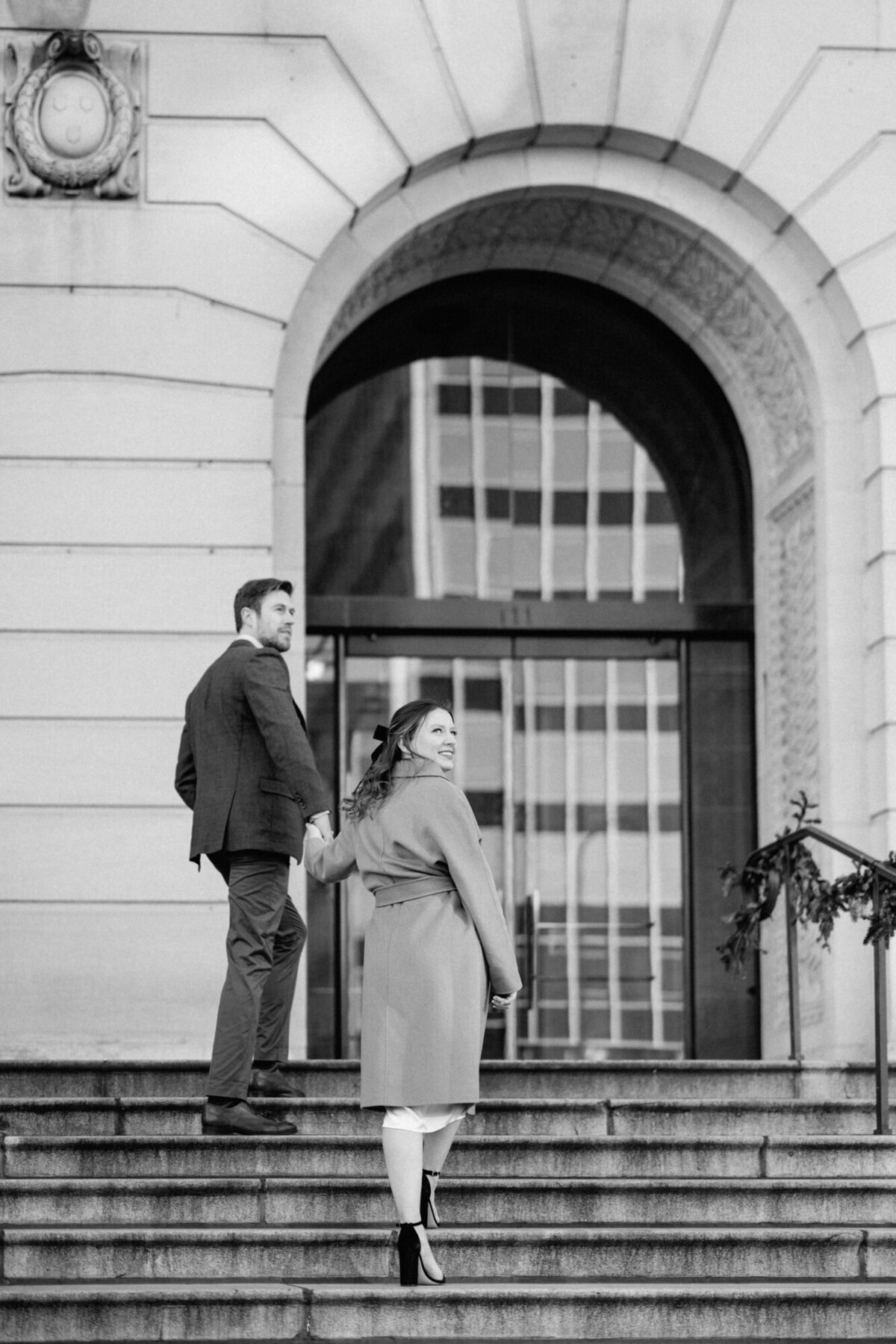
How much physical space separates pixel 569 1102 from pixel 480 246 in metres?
6.29

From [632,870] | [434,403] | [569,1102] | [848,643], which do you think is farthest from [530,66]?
[569,1102]

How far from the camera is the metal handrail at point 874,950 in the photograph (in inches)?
348

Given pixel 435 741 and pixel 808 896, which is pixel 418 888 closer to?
pixel 435 741

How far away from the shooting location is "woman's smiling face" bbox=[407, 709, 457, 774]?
734 cm

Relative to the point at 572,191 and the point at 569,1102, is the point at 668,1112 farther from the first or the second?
the point at 572,191

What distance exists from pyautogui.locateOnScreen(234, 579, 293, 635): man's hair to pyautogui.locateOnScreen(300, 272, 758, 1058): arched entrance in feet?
13.8

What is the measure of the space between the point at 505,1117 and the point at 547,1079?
87 cm

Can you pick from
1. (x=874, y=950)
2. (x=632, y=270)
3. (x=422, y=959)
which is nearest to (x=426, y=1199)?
(x=422, y=959)

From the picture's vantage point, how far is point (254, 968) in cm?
851

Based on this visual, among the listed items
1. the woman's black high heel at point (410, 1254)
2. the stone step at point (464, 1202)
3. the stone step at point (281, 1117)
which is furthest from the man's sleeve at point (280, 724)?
the woman's black high heel at point (410, 1254)

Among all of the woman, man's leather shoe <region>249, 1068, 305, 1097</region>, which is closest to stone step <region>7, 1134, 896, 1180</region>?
man's leather shoe <region>249, 1068, 305, 1097</region>

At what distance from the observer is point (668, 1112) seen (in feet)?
29.5

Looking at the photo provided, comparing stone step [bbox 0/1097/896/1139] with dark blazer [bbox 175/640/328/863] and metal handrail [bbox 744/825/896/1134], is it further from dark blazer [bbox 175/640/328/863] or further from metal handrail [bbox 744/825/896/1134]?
dark blazer [bbox 175/640/328/863]

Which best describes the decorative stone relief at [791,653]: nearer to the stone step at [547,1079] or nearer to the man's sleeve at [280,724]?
the stone step at [547,1079]
